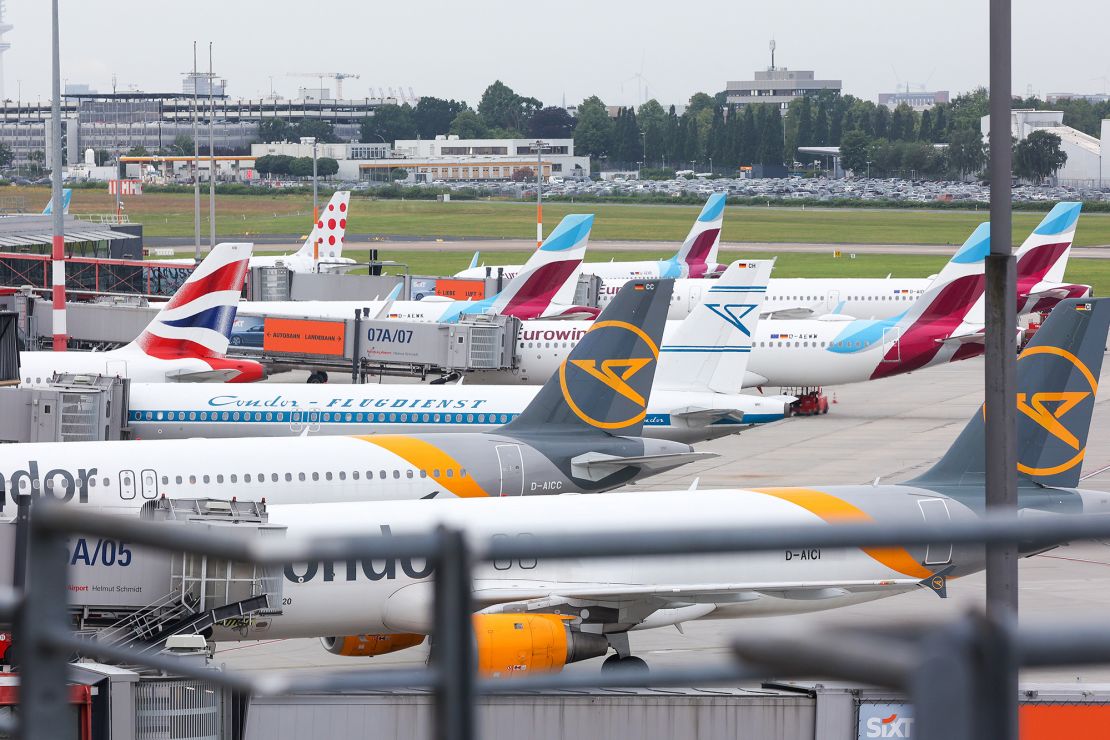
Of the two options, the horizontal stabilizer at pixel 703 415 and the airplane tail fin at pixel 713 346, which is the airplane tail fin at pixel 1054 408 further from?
the airplane tail fin at pixel 713 346

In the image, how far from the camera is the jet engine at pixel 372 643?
25.4m

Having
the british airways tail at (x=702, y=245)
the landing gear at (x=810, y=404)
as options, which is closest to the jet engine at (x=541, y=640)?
the landing gear at (x=810, y=404)

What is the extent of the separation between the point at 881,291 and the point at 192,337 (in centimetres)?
4435

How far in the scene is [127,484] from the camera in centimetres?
3019

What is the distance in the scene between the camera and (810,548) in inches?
138

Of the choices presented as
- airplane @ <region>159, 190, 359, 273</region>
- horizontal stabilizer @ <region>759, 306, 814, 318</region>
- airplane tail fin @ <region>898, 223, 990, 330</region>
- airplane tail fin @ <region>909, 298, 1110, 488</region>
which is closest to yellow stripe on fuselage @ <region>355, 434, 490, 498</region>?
airplane tail fin @ <region>909, 298, 1110, 488</region>

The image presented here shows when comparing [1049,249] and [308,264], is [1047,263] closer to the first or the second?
[1049,249]

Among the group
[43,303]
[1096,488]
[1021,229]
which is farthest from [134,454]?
[1021,229]

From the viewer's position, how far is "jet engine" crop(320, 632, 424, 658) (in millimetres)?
25422

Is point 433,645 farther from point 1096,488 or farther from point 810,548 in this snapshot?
point 1096,488

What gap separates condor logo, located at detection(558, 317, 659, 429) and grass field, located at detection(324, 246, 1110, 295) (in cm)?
7867

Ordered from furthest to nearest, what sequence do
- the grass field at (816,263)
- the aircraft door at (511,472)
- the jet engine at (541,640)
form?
1. the grass field at (816,263)
2. the aircraft door at (511,472)
3. the jet engine at (541,640)

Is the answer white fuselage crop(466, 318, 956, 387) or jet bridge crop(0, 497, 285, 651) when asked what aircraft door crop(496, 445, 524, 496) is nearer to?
jet bridge crop(0, 497, 285, 651)

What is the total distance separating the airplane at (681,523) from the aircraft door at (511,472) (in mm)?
5946
